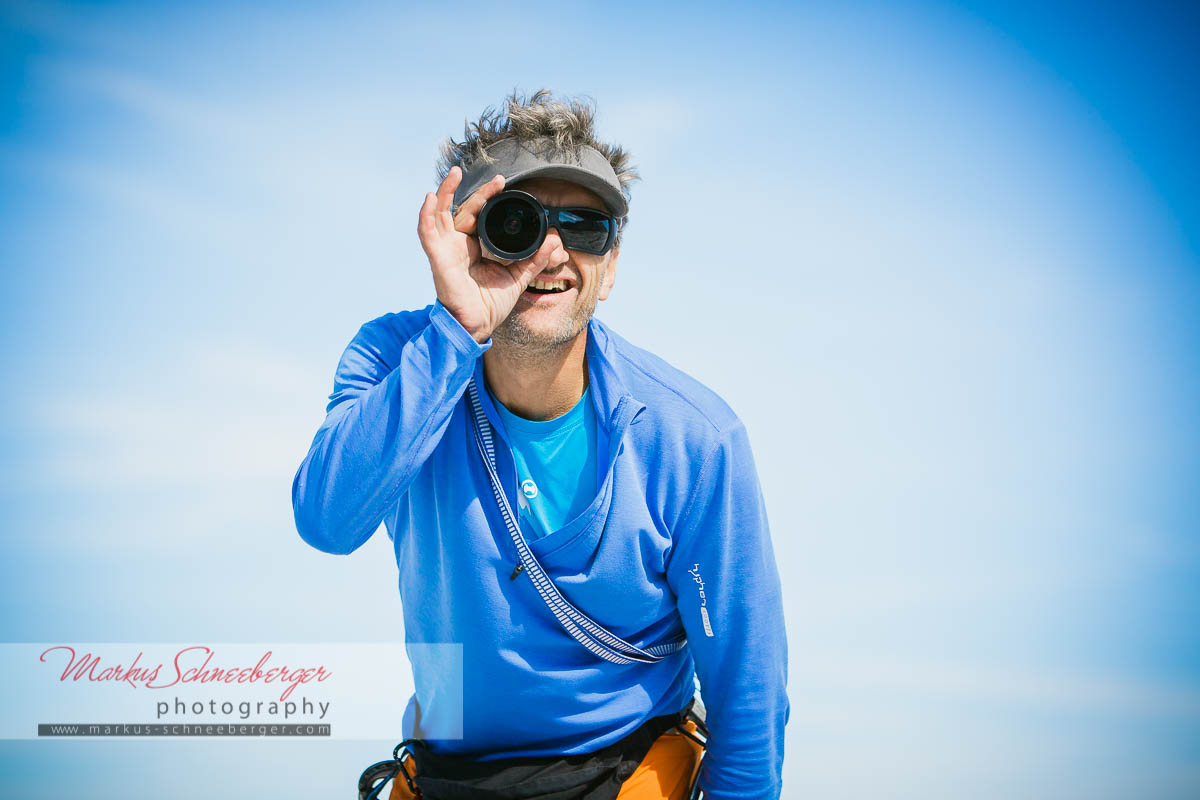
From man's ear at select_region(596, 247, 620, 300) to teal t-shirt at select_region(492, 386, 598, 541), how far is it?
0.31 meters

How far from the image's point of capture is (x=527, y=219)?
193 centimetres

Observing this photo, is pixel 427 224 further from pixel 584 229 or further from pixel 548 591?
pixel 548 591

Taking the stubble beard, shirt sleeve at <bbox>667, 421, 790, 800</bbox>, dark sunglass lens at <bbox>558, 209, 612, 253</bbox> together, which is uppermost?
dark sunglass lens at <bbox>558, 209, 612, 253</bbox>

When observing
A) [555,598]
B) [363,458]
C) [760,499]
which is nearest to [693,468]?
[760,499]

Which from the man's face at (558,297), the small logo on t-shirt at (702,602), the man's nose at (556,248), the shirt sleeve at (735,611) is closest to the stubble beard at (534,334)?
the man's face at (558,297)

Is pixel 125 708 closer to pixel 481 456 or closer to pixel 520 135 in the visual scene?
pixel 481 456

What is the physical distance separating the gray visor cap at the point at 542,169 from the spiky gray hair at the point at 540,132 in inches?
0.9

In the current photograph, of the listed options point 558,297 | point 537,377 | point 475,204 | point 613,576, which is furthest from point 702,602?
point 475,204

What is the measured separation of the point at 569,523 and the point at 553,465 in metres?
0.18

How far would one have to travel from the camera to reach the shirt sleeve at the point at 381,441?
5.67ft

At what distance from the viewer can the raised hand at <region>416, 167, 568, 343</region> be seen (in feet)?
5.98

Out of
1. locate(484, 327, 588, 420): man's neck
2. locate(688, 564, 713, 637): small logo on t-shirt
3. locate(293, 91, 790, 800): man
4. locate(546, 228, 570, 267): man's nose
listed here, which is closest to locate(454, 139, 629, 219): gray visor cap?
locate(293, 91, 790, 800): man

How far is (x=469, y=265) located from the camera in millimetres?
1901

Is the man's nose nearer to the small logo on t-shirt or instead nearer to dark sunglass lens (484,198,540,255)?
dark sunglass lens (484,198,540,255)
